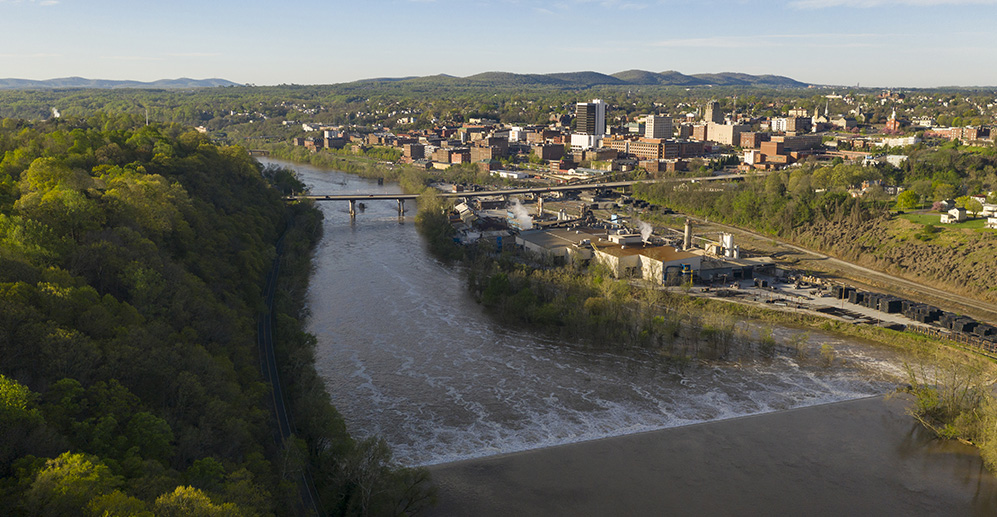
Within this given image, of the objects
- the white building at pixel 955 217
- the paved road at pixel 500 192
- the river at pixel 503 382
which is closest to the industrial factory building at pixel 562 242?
the river at pixel 503 382

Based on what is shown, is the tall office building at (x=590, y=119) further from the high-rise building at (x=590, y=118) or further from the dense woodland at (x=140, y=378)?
the dense woodland at (x=140, y=378)

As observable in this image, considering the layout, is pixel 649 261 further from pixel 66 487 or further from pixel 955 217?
pixel 66 487

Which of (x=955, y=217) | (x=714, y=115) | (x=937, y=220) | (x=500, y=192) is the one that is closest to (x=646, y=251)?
(x=955, y=217)

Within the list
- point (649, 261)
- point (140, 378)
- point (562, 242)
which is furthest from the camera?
point (562, 242)

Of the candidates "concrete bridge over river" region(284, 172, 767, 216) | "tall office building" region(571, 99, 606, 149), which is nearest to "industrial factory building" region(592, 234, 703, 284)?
"concrete bridge over river" region(284, 172, 767, 216)

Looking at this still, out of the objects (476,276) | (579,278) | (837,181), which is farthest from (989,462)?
(837,181)

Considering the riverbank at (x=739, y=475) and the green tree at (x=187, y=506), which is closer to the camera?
the green tree at (x=187, y=506)

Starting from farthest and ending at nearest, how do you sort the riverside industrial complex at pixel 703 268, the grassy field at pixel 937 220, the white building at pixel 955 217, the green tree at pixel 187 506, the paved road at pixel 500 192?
the paved road at pixel 500 192, the white building at pixel 955 217, the grassy field at pixel 937 220, the riverside industrial complex at pixel 703 268, the green tree at pixel 187 506
